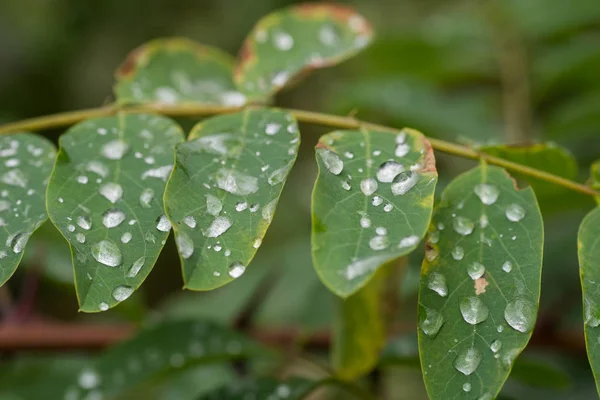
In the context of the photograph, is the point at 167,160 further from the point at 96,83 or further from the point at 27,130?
the point at 96,83

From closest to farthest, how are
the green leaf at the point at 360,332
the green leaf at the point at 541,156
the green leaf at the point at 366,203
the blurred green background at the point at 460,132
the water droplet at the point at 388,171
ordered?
1. the green leaf at the point at 366,203
2. the water droplet at the point at 388,171
3. the green leaf at the point at 541,156
4. the green leaf at the point at 360,332
5. the blurred green background at the point at 460,132

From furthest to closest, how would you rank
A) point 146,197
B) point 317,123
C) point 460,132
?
point 460,132
point 317,123
point 146,197

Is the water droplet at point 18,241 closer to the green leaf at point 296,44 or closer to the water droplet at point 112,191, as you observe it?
the water droplet at point 112,191

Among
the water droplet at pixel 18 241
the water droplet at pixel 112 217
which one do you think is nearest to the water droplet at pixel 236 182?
the water droplet at pixel 112 217

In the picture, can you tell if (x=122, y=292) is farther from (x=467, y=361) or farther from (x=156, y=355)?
(x=156, y=355)

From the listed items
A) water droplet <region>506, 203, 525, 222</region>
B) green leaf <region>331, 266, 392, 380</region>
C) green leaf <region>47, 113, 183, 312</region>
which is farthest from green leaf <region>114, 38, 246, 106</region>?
water droplet <region>506, 203, 525, 222</region>

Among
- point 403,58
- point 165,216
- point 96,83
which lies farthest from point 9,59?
point 165,216

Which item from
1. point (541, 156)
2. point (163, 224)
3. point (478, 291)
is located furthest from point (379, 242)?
point (541, 156)

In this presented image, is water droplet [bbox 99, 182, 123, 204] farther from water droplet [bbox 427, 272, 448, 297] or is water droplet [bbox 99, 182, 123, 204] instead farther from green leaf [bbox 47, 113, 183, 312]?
water droplet [bbox 427, 272, 448, 297]
